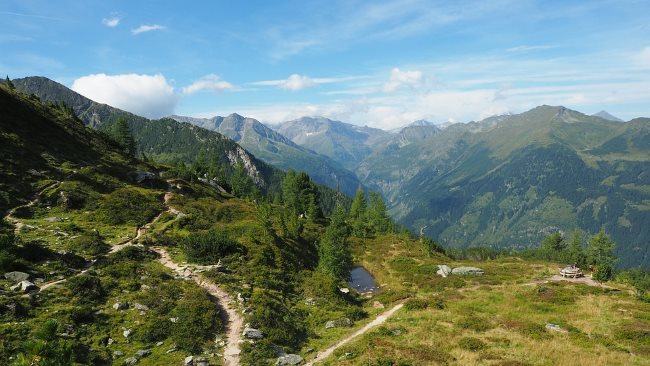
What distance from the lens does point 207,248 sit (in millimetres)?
49719

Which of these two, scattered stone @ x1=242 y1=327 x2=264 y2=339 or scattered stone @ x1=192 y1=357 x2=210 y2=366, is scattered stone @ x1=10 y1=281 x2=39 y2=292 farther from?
scattered stone @ x1=242 y1=327 x2=264 y2=339

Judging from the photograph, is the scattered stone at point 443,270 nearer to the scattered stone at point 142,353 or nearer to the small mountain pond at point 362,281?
the small mountain pond at point 362,281

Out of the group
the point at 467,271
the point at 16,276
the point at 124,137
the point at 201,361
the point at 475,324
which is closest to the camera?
the point at 201,361

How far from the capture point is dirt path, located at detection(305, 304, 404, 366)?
29.5 meters

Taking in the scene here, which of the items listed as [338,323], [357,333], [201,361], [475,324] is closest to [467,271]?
[475,324]

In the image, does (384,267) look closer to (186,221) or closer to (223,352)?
(186,221)

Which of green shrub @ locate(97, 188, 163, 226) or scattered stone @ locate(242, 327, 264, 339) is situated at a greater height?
green shrub @ locate(97, 188, 163, 226)

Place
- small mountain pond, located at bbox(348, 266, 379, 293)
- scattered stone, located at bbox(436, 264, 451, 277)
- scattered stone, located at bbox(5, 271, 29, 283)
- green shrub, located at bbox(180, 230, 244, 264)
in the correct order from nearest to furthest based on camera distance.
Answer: scattered stone, located at bbox(5, 271, 29, 283)
green shrub, located at bbox(180, 230, 244, 264)
small mountain pond, located at bbox(348, 266, 379, 293)
scattered stone, located at bbox(436, 264, 451, 277)

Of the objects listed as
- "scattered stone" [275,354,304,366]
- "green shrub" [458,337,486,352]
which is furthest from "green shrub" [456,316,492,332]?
"scattered stone" [275,354,304,366]

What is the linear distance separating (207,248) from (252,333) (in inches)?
863

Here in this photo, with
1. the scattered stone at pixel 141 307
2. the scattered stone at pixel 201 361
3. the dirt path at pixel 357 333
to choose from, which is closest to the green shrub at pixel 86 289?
the scattered stone at pixel 141 307

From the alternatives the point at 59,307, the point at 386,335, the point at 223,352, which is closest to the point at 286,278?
the point at 386,335

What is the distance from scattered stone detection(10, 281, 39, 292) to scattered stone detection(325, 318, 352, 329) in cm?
2542

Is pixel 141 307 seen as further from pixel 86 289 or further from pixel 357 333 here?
pixel 357 333
